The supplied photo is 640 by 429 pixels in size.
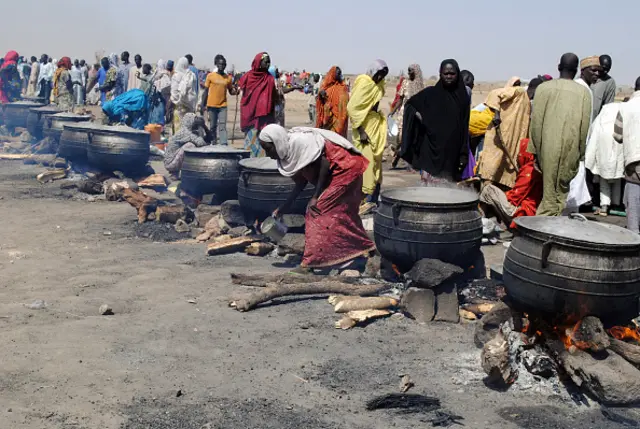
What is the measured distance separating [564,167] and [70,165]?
9135 mm

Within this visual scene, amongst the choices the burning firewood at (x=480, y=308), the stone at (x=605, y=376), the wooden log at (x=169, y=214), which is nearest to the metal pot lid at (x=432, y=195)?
the burning firewood at (x=480, y=308)

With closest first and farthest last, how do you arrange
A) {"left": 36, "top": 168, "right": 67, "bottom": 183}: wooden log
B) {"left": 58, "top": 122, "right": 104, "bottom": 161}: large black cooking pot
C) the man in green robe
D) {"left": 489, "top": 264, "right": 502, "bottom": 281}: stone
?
1. {"left": 489, "top": 264, "right": 502, "bottom": 281}: stone
2. the man in green robe
3. {"left": 58, "top": 122, "right": 104, "bottom": 161}: large black cooking pot
4. {"left": 36, "top": 168, "right": 67, "bottom": 183}: wooden log

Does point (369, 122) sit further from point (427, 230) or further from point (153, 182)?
point (153, 182)

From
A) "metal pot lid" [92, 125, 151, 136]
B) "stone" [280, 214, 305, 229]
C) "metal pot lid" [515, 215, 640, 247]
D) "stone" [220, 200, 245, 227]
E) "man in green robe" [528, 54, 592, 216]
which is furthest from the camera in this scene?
"metal pot lid" [92, 125, 151, 136]

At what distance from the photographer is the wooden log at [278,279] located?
617 centimetres

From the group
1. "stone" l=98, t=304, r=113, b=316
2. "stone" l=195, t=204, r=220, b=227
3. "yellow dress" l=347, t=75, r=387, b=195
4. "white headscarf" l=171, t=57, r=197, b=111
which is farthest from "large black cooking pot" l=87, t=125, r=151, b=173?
"stone" l=98, t=304, r=113, b=316

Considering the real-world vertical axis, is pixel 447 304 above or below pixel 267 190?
below

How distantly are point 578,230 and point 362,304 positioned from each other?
1743 millimetres

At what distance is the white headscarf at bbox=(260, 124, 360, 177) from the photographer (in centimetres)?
613

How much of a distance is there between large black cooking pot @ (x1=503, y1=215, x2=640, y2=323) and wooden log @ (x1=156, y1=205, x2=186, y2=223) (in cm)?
521

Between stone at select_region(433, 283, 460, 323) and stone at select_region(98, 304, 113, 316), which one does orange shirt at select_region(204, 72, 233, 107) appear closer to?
stone at select_region(98, 304, 113, 316)

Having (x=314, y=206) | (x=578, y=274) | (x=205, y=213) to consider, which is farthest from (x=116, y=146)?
(x=578, y=274)

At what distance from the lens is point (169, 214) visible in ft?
28.5

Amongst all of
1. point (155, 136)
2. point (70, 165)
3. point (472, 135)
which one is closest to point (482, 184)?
point (472, 135)
